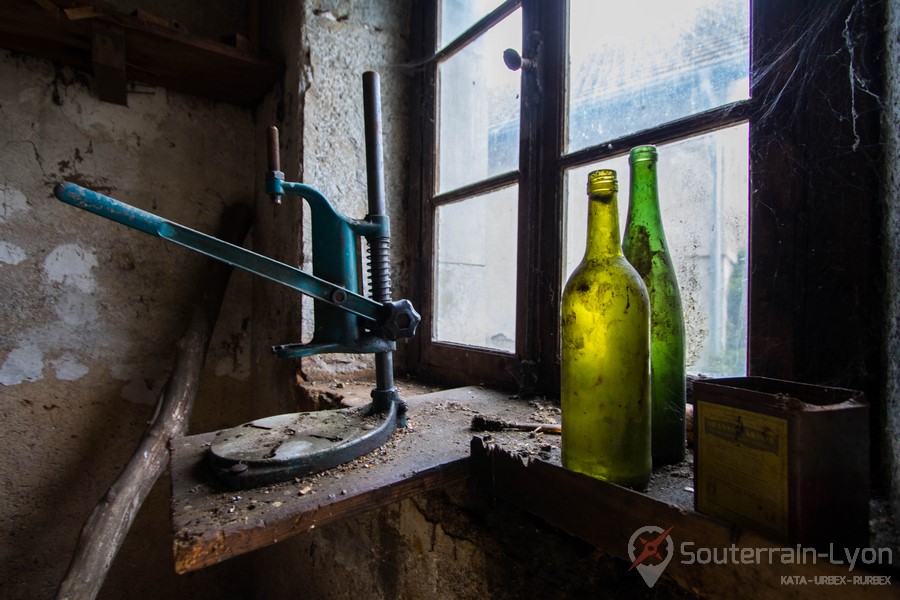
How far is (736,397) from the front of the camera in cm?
42

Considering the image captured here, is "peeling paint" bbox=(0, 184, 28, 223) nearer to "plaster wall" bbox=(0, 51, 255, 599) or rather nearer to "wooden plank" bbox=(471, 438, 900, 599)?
"plaster wall" bbox=(0, 51, 255, 599)

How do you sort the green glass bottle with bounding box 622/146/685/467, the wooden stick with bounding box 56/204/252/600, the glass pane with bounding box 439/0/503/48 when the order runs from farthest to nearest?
1. the glass pane with bounding box 439/0/503/48
2. the wooden stick with bounding box 56/204/252/600
3. the green glass bottle with bounding box 622/146/685/467

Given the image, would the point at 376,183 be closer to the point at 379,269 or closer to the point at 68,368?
the point at 379,269

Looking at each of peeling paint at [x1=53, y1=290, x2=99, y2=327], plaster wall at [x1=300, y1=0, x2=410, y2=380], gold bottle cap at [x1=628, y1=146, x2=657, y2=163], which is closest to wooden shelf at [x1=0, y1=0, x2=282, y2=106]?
plaster wall at [x1=300, y1=0, x2=410, y2=380]

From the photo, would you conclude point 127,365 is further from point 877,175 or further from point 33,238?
point 877,175

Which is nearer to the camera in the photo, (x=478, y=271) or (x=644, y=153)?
(x=644, y=153)

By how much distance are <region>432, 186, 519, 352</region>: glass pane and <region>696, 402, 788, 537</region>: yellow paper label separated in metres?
0.67

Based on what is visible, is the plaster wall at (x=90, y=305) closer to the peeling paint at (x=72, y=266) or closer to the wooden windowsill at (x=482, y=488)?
the peeling paint at (x=72, y=266)

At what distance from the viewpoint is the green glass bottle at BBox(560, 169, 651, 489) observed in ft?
1.72

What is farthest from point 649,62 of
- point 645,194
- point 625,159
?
point 645,194

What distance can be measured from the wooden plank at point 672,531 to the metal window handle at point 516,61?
0.82 metres

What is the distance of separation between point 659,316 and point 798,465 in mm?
264

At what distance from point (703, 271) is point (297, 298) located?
999 mm

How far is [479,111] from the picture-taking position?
125 centimetres
